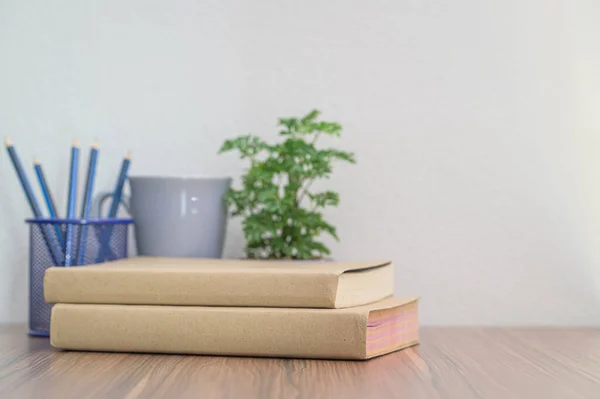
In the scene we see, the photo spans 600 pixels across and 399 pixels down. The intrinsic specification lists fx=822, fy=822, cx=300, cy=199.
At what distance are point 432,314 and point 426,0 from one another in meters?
0.43

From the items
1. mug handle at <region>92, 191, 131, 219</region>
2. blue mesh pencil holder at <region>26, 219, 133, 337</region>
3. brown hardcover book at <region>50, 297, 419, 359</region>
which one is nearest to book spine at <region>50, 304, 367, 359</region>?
brown hardcover book at <region>50, 297, 419, 359</region>

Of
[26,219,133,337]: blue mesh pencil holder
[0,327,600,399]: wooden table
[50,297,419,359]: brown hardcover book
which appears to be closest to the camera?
[0,327,600,399]: wooden table

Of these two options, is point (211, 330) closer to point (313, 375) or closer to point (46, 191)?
point (313, 375)

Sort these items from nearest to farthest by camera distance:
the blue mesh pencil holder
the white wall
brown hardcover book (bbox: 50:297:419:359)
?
1. brown hardcover book (bbox: 50:297:419:359)
2. the blue mesh pencil holder
3. the white wall

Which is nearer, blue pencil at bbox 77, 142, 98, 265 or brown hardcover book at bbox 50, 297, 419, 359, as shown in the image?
brown hardcover book at bbox 50, 297, 419, 359

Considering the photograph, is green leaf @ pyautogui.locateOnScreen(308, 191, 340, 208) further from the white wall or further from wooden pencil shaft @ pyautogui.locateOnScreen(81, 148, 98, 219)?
wooden pencil shaft @ pyautogui.locateOnScreen(81, 148, 98, 219)

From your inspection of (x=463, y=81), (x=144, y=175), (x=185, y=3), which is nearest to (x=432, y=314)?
(x=463, y=81)

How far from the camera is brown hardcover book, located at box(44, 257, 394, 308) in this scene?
31.1 inches

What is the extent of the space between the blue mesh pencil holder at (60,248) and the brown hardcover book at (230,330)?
5.6 inches

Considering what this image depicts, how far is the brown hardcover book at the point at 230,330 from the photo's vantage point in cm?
78

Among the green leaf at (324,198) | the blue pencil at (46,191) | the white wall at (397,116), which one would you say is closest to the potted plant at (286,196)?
the green leaf at (324,198)

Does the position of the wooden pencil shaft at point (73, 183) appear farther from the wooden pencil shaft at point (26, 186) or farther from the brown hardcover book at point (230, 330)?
the brown hardcover book at point (230, 330)

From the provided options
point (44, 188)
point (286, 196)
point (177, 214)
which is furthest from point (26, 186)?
point (286, 196)

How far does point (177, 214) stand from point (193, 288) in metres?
0.23
